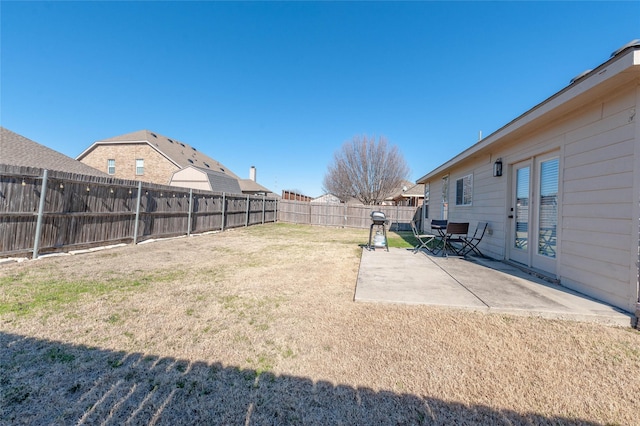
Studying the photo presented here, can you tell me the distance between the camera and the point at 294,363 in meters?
1.97

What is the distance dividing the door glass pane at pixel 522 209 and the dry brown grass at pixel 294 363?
2.72 metres

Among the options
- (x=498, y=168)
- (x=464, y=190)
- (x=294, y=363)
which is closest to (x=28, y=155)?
(x=294, y=363)

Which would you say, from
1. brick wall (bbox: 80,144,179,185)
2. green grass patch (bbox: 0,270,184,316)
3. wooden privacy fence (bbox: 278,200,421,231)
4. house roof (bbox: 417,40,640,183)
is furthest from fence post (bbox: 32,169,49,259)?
brick wall (bbox: 80,144,179,185)

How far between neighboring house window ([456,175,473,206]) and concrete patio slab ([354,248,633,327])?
117 inches

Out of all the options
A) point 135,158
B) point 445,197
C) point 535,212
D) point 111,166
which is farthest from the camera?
point 111,166

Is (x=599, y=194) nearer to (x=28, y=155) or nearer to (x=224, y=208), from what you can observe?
(x=224, y=208)

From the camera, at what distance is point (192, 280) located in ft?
13.5

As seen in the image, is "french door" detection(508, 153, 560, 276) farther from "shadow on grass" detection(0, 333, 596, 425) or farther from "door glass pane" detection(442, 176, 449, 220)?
"door glass pane" detection(442, 176, 449, 220)

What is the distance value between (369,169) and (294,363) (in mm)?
21601

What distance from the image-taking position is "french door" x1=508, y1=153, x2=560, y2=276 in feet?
13.9

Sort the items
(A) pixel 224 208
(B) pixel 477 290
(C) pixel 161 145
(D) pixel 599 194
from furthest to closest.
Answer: (C) pixel 161 145, (A) pixel 224 208, (B) pixel 477 290, (D) pixel 599 194

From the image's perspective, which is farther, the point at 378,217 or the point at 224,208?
the point at 224,208

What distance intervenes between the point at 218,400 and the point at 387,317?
5.92 feet

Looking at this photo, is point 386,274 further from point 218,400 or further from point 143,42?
point 143,42
